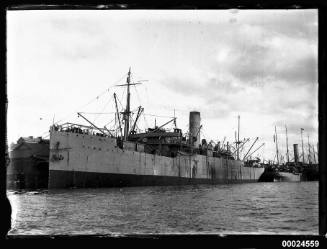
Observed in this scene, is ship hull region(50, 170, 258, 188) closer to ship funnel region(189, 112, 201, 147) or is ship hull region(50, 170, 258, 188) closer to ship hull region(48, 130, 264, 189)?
ship hull region(48, 130, 264, 189)

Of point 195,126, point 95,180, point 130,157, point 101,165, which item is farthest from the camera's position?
point 195,126

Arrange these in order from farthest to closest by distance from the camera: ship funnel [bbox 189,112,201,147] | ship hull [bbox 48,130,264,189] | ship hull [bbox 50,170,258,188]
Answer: ship funnel [bbox 189,112,201,147] → ship hull [bbox 48,130,264,189] → ship hull [bbox 50,170,258,188]

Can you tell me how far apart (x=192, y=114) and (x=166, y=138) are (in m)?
11.4

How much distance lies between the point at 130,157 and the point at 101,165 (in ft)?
13.4

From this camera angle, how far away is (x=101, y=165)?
31.8m

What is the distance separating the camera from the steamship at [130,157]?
98.8 feet

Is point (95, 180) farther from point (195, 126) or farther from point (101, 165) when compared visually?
point (195, 126)

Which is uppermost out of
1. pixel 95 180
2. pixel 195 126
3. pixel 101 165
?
pixel 195 126

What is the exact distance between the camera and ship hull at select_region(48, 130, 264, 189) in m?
29.9

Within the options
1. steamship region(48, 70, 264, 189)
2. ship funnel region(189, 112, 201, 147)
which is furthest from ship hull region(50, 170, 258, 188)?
ship funnel region(189, 112, 201, 147)

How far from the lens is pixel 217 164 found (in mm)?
56156

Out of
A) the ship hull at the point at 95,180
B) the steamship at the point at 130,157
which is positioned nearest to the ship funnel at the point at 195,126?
the steamship at the point at 130,157

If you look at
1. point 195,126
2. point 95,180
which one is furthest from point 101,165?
point 195,126

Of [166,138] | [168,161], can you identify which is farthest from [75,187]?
[166,138]
